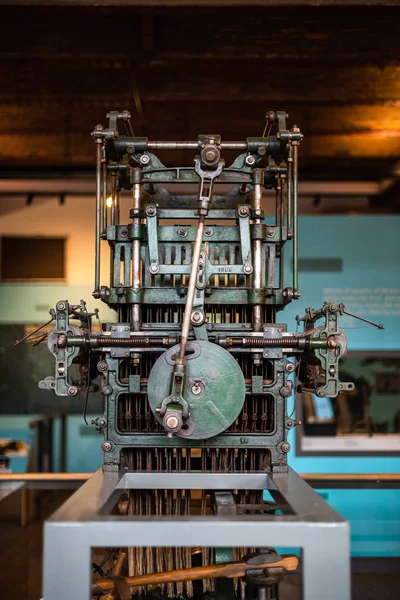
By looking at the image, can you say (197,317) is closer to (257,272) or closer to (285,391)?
(257,272)

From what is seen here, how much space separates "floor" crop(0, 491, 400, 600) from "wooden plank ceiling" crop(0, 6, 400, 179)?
2.83m

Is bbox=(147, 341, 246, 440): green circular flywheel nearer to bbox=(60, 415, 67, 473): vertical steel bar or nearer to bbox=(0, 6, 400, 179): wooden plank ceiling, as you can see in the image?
bbox=(0, 6, 400, 179): wooden plank ceiling

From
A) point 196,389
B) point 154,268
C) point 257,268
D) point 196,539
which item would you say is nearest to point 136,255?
point 154,268

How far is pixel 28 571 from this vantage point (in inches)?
151

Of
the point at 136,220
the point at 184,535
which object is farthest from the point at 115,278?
the point at 184,535

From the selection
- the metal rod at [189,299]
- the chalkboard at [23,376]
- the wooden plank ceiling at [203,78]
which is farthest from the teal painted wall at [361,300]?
the metal rod at [189,299]

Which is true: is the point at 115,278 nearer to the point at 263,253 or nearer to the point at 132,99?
the point at 263,253

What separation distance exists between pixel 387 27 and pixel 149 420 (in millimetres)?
3093

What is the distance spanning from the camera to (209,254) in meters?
2.24

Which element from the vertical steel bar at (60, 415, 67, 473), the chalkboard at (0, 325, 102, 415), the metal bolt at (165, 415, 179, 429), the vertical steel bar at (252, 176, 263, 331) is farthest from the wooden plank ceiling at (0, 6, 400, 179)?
the metal bolt at (165, 415, 179, 429)

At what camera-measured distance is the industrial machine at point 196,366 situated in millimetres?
1904

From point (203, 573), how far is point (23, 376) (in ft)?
9.49

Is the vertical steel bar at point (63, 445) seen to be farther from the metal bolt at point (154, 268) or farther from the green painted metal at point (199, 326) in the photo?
the metal bolt at point (154, 268)

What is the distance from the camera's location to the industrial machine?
1904 millimetres
